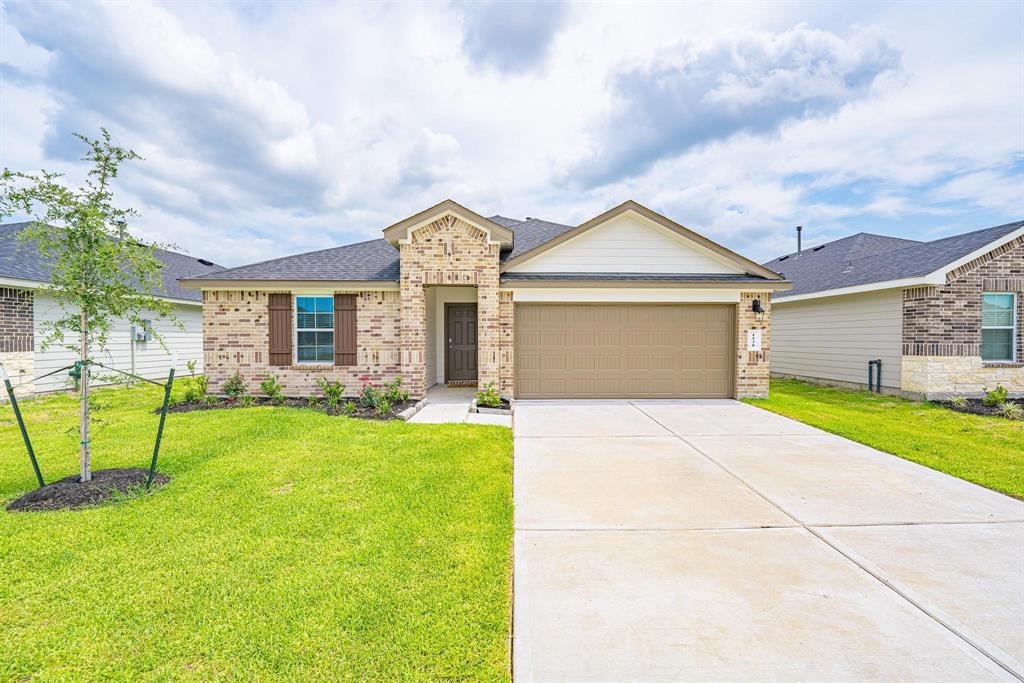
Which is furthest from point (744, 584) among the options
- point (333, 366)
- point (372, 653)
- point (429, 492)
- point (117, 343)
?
point (117, 343)

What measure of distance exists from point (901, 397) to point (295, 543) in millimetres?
14563

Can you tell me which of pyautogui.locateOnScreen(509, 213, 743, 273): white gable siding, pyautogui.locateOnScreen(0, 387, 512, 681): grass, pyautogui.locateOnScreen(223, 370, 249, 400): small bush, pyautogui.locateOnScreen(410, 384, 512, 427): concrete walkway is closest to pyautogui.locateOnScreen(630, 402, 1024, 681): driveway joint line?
pyautogui.locateOnScreen(0, 387, 512, 681): grass

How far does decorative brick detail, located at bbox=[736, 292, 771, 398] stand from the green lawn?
40 cm

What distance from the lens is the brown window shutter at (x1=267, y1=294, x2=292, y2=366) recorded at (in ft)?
36.6

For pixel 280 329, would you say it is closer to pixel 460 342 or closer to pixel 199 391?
pixel 199 391

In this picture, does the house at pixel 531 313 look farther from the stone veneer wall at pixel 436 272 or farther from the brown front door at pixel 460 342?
the brown front door at pixel 460 342

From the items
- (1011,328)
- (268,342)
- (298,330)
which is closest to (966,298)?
(1011,328)

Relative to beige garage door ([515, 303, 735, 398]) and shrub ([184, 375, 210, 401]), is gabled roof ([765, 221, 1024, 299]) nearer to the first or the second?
beige garage door ([515, 303, 735, 398])

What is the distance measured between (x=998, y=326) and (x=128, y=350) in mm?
24263

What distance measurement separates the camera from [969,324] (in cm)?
1159

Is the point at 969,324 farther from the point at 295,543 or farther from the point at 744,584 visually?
the point at 295,543

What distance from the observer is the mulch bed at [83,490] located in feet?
15.2

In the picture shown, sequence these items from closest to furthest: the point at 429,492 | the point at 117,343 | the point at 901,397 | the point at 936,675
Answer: the point at 936,675, the point at 429,492, the point at 901,397, the point at 117,343

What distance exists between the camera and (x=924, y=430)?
8.45 m
